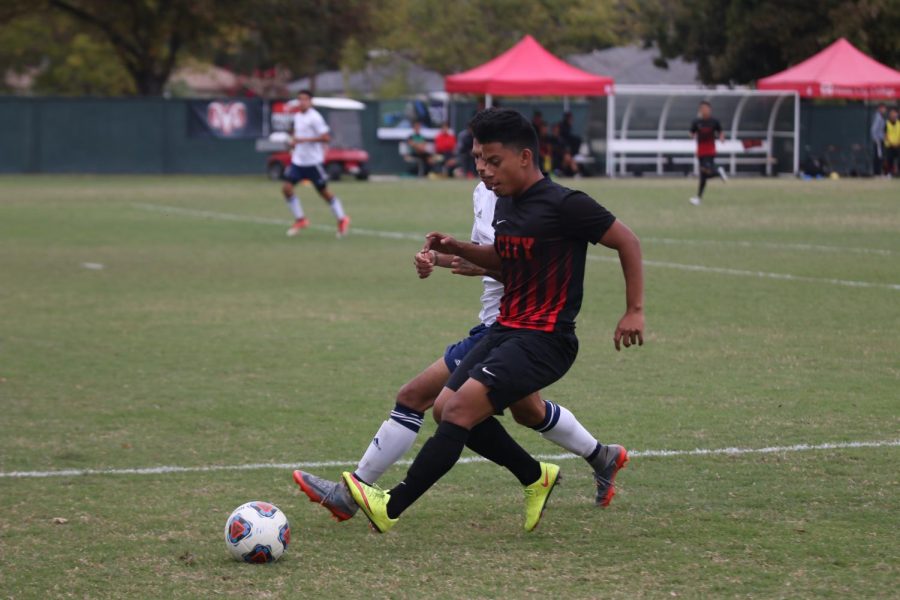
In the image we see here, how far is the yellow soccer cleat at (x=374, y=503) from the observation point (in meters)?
5.69

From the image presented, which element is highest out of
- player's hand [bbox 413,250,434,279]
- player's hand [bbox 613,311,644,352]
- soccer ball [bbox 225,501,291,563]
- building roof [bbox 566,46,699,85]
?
building roof [bbox 566,46,699,85]

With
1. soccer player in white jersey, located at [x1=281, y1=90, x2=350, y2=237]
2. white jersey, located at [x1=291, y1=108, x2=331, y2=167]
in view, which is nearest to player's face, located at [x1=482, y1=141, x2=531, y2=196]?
soccer player in white jersey, located at [x1=281, y1=90, x2=350, y2=237]

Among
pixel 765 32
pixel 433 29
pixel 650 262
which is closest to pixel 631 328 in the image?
pixel 650 262

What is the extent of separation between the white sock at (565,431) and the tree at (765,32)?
→ 1705 inches

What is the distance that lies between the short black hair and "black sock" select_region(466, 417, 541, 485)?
3.81 feet

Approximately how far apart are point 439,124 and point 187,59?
78.3ft

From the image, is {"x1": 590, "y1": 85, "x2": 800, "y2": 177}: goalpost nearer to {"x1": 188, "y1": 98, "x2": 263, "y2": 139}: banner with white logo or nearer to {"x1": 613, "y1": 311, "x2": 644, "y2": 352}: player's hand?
{"x1": 188, "y1": 98, "x2": 263, "y2": 139}: banner with white logo

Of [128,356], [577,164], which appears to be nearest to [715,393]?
[128,356]

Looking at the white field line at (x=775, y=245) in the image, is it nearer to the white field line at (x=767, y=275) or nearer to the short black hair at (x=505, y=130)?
the white field line at (x=767, y=275)

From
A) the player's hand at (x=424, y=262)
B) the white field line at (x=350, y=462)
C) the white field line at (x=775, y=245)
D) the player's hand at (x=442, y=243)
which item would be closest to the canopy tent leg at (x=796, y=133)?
the white field line at (x=775, y=245)

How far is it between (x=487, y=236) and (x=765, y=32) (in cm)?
4471

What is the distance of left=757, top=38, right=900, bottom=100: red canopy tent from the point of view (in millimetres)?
38812

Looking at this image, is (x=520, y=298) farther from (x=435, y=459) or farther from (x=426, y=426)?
(x=426, y=426)

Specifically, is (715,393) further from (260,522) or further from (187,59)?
(187,59)
